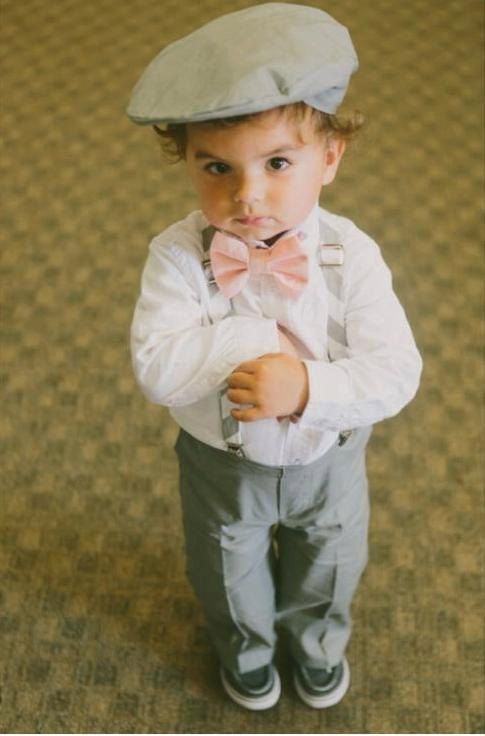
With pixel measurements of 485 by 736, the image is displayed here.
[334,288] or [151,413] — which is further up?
[334,288]

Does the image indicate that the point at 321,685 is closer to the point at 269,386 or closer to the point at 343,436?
the point at 343,436

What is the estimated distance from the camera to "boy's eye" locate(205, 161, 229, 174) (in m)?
0.73

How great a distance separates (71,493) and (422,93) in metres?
1.35

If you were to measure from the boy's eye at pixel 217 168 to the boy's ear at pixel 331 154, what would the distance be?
4.1 inches

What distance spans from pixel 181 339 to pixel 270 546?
0.41 meters

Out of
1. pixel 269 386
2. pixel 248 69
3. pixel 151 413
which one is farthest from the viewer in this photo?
pixel 151 413

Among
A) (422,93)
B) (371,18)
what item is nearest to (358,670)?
(422,93)

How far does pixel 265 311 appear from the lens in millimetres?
821

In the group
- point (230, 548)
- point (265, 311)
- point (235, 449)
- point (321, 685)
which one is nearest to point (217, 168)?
point (265, 311)

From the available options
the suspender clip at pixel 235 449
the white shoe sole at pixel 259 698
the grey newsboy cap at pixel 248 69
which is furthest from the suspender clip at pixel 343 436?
the white shoe sole at pixel 259 698

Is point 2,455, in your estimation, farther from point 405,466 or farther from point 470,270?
point 470,270

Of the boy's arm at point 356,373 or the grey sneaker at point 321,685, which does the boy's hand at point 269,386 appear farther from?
the grey sneaker at point 321,685

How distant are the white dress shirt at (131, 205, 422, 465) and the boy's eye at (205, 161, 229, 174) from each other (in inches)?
4.1

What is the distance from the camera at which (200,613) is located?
1.30 metres
